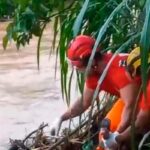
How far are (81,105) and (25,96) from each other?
3495 millimetres

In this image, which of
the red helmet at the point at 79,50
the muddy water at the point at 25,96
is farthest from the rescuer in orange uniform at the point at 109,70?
the muddy water at the point at 25,96

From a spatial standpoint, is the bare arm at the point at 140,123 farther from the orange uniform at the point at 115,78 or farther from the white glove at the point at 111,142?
the orange uniform at the point at 115,78

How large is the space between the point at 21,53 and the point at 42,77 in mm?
2987

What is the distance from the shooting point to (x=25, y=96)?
7.14m

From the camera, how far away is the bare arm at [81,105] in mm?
3569

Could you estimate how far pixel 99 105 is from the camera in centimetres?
416

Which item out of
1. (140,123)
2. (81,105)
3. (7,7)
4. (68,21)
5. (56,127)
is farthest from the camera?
(56,127)

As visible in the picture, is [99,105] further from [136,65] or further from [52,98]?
[52,98]

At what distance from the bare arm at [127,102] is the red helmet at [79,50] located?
271 mm

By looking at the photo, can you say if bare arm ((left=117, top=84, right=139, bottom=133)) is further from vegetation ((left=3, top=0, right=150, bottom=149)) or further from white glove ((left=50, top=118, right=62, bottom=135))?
white glove ((left=50, top=118, right=62, bottom=135))

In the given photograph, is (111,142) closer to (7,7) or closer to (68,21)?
(68,21)

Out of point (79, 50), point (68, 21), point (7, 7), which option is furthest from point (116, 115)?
point (7, 7)

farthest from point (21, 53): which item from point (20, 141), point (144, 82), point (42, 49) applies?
point (144, 82)

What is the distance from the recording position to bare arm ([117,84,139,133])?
3242mm
